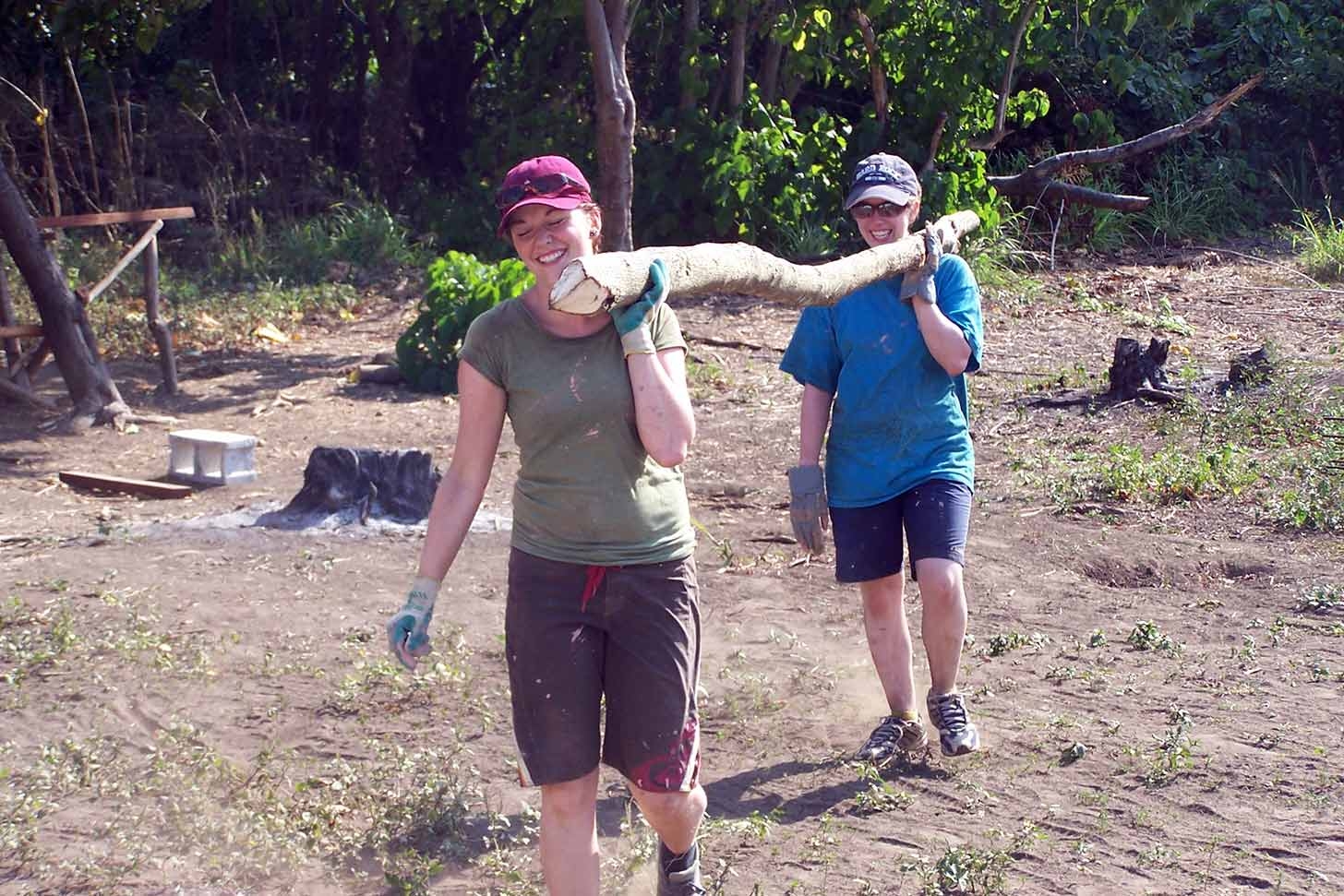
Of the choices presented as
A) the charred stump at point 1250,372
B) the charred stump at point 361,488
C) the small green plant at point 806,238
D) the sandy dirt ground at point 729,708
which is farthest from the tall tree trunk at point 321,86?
the charred stump at point 1250,372

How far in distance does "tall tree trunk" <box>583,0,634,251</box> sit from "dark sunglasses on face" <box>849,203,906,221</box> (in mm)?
5866

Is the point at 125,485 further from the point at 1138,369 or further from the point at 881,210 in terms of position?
the point at 1138,369

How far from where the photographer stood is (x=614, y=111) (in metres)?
9.93

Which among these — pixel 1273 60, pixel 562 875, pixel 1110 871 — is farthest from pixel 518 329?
pixel 1273 60

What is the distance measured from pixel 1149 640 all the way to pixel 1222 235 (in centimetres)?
1081

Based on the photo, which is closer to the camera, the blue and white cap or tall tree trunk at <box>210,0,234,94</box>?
the blue and white cap

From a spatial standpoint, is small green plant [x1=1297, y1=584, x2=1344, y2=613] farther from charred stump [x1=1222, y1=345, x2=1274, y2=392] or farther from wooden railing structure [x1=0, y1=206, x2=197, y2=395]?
wooden railing structure [x1=0, y1=206, x2=197, y2=395]

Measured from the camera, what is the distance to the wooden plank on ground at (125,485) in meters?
7.44

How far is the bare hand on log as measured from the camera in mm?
2682

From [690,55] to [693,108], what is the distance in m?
0.47

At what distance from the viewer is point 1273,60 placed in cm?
1606

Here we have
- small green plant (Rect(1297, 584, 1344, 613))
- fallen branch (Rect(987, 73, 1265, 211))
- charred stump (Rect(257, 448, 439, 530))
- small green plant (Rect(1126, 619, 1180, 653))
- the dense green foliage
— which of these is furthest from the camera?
fallen branch (Rect(987, 73, 1265, 211))

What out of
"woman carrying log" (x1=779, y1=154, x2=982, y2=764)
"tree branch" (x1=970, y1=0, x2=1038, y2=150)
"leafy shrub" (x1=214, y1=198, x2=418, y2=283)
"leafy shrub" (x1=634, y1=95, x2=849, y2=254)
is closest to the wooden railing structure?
"leafy shrub" (x1=214, y1=198, x2=418, y2=283)

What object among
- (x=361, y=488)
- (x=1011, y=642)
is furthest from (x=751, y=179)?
(x=1011, y=642)
